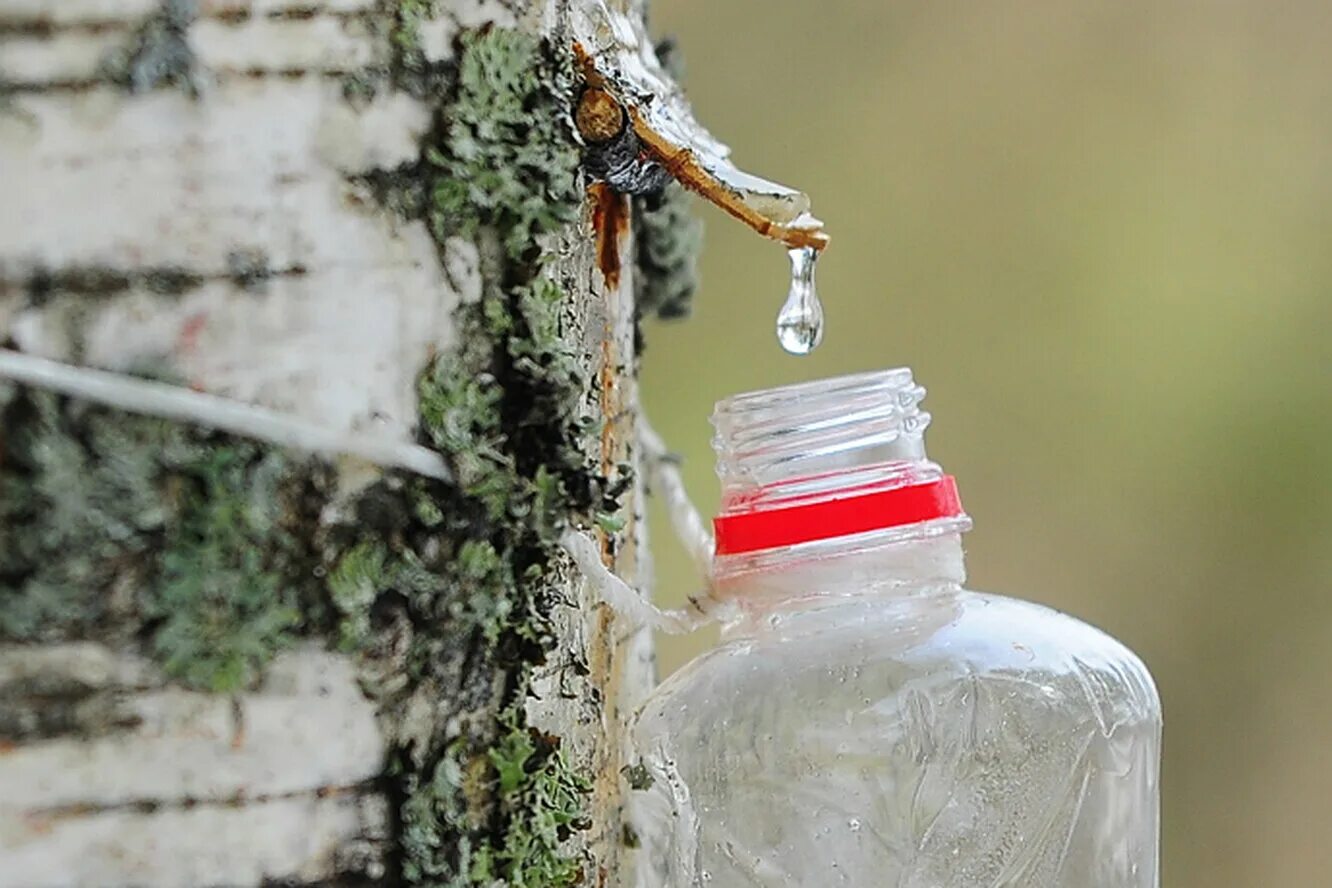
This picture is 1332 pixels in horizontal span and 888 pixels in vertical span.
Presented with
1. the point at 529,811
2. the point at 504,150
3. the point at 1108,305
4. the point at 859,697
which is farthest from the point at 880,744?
the point at 1108,305

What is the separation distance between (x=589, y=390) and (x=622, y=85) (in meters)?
0.10

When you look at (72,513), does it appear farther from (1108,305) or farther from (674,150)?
(1108,305)

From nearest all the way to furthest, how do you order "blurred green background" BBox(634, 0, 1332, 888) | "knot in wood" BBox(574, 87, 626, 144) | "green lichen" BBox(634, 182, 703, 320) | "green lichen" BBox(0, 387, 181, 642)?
1. "green lichen" BBox(0, 387, 181, 642)
2. "knot in wood" BBox(574, 87, 626, 144)
3. "green lichen" BBox(634, 182, 703, 320)
4. "blurred green background" BBox(634, 0, 1332, 888)

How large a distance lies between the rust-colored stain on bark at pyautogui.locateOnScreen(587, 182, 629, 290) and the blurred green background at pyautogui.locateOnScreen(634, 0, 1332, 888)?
3.01 ft

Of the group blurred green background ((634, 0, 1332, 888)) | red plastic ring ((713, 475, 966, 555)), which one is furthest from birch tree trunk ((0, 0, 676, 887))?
blurred green background ((634, 0, 1332, 888))

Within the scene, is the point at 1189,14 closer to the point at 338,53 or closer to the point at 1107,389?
the point at 1107,389

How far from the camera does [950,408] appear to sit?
4.95 ft

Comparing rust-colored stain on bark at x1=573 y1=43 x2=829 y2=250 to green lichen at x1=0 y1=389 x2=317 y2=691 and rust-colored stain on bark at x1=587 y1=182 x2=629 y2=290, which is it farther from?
green lichen at x1=0 y1=389 x2=317 y2=691

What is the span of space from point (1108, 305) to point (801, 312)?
3.37 ft

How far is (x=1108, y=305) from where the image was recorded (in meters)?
1.50

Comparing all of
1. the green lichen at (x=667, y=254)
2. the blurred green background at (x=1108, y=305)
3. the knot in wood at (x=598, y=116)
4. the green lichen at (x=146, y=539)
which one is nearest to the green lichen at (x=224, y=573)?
the green lichen at (x=146, y=539)

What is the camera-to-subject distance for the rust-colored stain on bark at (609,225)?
54 cm

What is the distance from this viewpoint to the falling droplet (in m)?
0.54

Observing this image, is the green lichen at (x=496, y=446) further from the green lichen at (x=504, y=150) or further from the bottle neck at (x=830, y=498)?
the bottle neck at (x=830, y=498)
